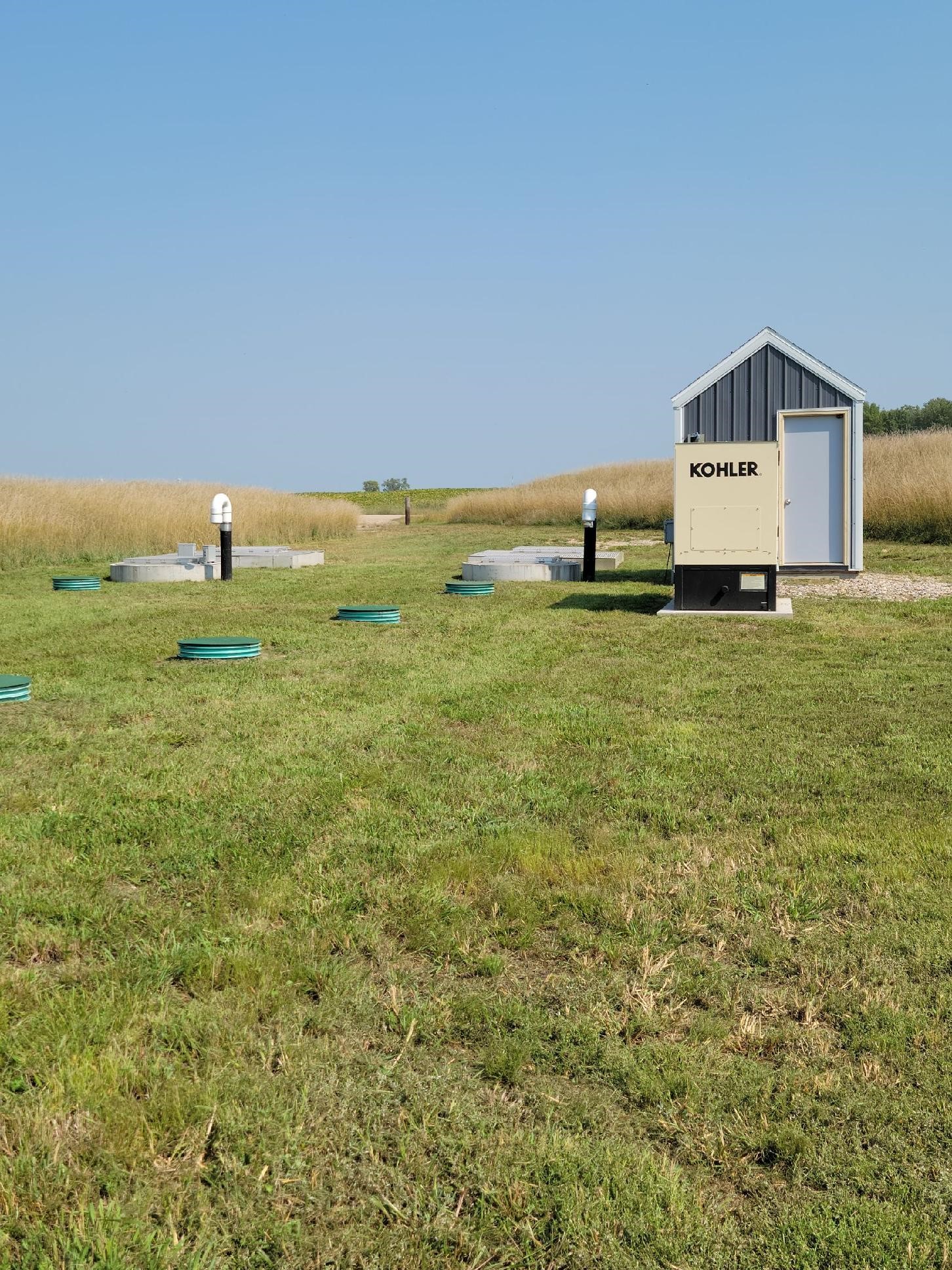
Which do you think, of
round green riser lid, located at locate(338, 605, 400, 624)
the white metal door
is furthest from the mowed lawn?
the white metal door

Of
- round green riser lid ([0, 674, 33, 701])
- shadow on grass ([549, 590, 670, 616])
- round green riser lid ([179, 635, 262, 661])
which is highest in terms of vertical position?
shadow on grass ([549, 590, 670, 616])

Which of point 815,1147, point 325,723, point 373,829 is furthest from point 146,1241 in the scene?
point 325,723

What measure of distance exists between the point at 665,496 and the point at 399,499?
40789 mm

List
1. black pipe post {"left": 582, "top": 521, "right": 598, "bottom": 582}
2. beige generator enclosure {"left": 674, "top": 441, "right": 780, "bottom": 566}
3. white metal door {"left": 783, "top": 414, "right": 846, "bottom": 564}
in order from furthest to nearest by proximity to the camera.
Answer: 1. black pipe post {"left": 582, "top": 521, "right": 598, "bottom": 582}
2. white metal door {"left": 783, "top": 414, "right": 846, "bottom": 564}
3. beige generator enclosure {"left": 674, "top": 441, "right": 780, "bottom": 566}

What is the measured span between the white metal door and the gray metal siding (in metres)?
0.24

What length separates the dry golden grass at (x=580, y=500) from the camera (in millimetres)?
35594

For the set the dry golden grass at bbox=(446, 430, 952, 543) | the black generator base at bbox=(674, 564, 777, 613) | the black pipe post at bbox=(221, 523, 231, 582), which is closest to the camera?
the black generator base at bbox=(674, 564, 777, 613)

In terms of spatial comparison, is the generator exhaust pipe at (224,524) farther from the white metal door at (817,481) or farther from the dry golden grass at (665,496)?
the dry golden grass at (665,496)

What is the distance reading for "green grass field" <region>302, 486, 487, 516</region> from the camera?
56.2 metres

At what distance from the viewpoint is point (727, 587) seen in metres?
13.7

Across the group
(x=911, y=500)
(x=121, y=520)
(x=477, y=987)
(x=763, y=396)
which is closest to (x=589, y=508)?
(x=763, y=396)

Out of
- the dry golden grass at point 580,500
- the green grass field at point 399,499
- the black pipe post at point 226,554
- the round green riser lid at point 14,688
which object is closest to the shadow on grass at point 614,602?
the black pipe post at point 226,554

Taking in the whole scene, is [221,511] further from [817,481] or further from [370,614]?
[817,481]

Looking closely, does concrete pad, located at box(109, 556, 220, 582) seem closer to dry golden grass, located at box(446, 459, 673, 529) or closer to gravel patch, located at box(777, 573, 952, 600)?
gravel patch, located at box(777, 573, 952, 600)
